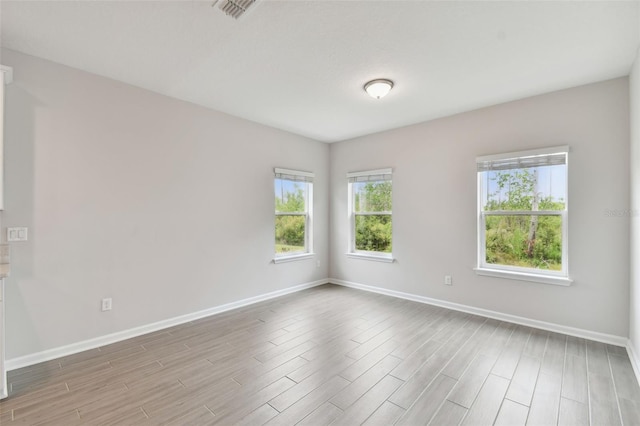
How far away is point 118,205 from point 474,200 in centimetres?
430

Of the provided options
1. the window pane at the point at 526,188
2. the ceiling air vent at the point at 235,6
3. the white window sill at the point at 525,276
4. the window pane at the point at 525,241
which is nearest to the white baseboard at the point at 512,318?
the white window sill at the point at 525,276

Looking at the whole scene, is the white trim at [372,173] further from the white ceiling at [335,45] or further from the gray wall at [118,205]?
the gray wall at [118,205]

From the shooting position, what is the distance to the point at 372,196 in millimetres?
5133

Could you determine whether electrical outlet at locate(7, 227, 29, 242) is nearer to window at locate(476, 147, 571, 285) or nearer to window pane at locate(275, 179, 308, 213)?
window pane at locate(275, 179, 308, 213)

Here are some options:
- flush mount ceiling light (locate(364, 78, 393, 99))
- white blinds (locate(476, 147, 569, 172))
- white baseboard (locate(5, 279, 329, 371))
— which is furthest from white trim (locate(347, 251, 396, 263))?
flush mount ceiling light (locate(364, 78, 393, 99))

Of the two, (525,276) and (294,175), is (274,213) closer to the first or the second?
(294,175)

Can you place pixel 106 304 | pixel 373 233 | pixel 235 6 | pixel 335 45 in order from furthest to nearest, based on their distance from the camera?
pixel 373 233 → pixel 106 304 → pixel 335 45 → pixel 235 6

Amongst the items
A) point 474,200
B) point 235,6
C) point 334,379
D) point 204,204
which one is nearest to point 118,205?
point 204,204

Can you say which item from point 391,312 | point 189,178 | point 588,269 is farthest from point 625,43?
point 189,178

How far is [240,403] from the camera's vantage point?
2061 millimetres

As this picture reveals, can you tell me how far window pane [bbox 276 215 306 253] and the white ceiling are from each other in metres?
2.08

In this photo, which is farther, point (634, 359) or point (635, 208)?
point (635, 208)

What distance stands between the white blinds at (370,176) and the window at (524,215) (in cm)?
139

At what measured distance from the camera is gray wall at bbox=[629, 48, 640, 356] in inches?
98.5
